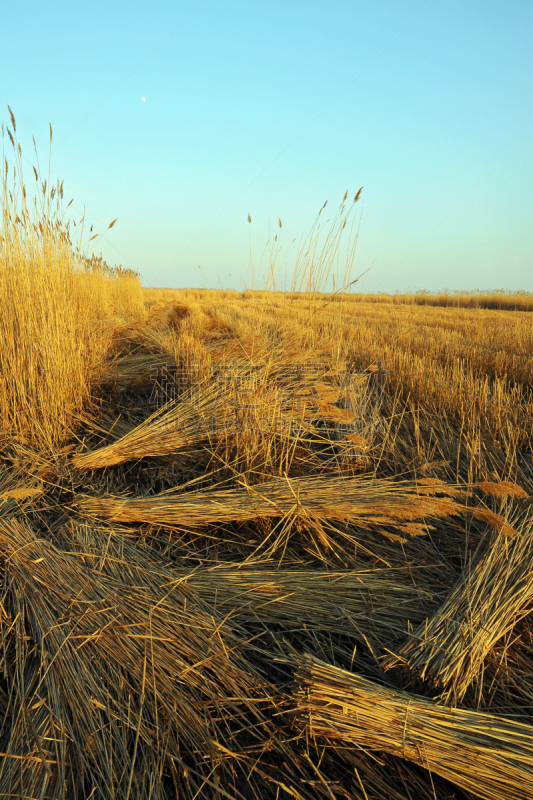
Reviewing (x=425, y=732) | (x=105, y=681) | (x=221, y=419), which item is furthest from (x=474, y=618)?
(x=221, y=419)

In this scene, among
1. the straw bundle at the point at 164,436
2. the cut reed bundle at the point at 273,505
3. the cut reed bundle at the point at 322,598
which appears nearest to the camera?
the cut reed bundle at the point at 322,598

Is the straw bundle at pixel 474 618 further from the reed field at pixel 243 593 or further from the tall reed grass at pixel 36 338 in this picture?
the tall reed grass at pixel 36 338

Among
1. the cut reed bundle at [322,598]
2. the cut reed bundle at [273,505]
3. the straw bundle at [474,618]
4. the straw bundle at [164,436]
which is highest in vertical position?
the straw bundle at [164,436]

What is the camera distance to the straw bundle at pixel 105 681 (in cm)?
67

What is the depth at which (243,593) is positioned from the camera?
1.02 meters

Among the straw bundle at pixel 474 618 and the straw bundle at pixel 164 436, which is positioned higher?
the straw bundle at pixel 164 436

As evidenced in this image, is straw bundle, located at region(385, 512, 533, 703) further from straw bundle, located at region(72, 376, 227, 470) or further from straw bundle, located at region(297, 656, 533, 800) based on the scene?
straw bundle, located at region(72, 376, 227, 470)

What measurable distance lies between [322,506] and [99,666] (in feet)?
2.38

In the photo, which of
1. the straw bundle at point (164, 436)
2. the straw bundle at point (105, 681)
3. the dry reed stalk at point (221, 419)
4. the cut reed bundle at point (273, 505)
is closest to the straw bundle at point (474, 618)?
the cut reed bundle at point (273, 505)

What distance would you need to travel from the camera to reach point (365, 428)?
1.80 meters

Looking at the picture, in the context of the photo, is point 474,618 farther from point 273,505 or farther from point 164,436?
point 164,436

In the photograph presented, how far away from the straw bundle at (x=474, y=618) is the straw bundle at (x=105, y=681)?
34 cm

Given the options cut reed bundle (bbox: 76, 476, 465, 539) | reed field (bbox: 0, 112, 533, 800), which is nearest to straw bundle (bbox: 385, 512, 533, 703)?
reed field (bbox: 0, 112, 533, 800)

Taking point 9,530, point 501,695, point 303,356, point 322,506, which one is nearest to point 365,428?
point 322,506
